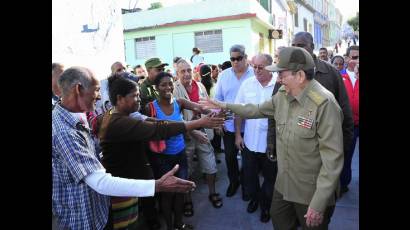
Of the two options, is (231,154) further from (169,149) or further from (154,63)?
(154,63)

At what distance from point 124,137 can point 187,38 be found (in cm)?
1664

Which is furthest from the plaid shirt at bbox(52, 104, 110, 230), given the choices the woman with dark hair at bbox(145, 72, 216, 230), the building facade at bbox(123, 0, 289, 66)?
the building facade at bbox(123, 0, 289, 66)

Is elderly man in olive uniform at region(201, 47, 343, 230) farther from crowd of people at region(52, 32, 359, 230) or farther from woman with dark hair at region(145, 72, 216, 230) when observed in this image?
woman with dark hair at region(145, 72, 216, 230)

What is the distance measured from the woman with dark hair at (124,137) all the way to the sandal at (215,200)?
199 cm

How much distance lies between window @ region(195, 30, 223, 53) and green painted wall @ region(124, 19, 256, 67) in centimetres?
22

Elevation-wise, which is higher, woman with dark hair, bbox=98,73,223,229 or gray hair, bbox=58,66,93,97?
gray hair, bbox=58,66,93,97

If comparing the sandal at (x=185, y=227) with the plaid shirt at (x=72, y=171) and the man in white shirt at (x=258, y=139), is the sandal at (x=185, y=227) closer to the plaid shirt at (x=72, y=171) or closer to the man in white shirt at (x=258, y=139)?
the man in white shirt at (x=258, y=139)

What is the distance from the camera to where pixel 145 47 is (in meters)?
20.1

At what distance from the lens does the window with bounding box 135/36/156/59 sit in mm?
19828

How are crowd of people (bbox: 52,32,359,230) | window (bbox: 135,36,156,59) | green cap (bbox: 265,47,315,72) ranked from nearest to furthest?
crowd of people (bbox: 52,32,359,230) → green cap (bbox: 265,47,315,72) → window (bbox: 135,36,156,59)

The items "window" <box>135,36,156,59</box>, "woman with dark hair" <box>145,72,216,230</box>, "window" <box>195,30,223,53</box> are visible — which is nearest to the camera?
"woman with dark hair" <box>145,72,216,230</box>

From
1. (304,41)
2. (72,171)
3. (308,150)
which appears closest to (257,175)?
(304,41)

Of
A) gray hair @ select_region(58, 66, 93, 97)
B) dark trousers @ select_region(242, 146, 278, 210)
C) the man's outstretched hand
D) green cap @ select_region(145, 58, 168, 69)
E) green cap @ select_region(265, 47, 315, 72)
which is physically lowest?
dark trousers @ select_region(242, 146, 278, 210)
